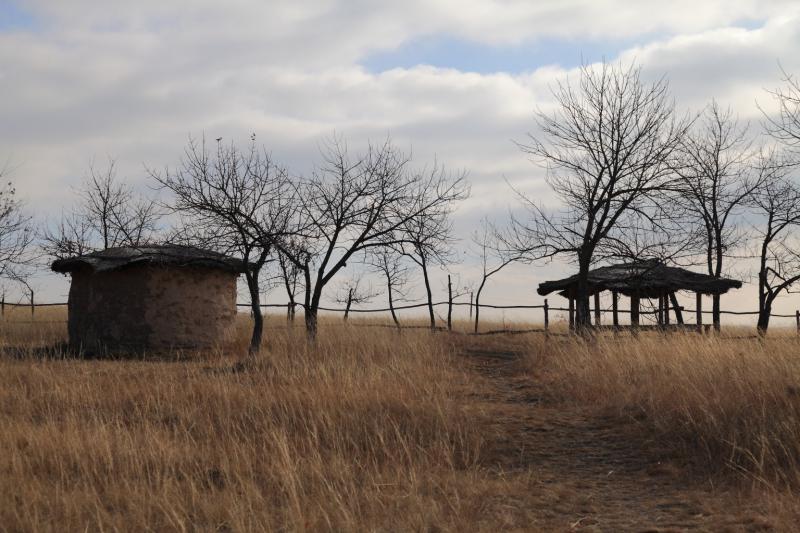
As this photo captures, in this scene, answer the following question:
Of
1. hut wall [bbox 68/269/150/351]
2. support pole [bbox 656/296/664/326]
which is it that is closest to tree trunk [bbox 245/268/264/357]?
hut wall [bbox 68/269/150/351]

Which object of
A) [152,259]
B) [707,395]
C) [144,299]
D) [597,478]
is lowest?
[597,478]

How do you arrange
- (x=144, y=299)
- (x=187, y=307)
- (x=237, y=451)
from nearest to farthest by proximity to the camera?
(x=237, y=451) < (x=144, y=299) < (x=187, y=307)

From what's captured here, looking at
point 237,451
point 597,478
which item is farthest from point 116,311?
point 597,478

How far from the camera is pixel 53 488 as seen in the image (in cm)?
526

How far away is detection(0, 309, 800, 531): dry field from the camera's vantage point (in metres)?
4.71

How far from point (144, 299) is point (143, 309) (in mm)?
194

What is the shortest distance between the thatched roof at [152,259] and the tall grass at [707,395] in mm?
6708

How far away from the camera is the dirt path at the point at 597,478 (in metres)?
4.66

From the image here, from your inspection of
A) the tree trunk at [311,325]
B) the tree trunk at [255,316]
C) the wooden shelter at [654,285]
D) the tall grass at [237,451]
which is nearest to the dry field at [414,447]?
the tall grass at [237,451]

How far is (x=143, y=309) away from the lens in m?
13.8

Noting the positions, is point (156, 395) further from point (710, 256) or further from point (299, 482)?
point (710, 256)

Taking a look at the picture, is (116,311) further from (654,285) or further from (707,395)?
(654,285)

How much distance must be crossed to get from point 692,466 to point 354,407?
332cm

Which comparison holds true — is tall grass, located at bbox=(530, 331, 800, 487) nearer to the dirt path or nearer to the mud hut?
the dirt path
